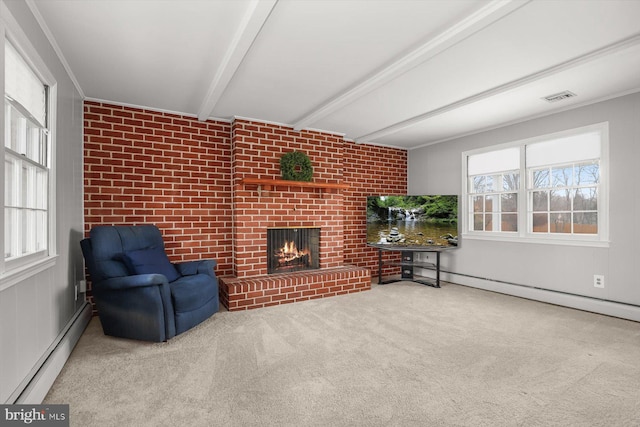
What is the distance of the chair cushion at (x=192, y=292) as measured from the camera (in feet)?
8.84

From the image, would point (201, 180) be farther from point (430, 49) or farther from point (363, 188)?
point (430, 49)

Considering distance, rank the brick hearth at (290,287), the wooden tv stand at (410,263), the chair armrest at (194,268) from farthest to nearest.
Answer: the wooden tv stand at (410,263), the brick hearth at (290,287), the chair armrest at (194,268)

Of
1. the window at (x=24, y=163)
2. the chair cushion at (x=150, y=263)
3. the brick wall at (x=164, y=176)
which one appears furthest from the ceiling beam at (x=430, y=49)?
the window at (x=24, y=163)

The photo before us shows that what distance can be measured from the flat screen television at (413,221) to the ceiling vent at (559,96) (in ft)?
5.73

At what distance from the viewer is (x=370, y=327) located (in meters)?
3.03

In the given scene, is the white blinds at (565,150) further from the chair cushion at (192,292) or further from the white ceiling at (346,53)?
the chair cushion at (192,292)

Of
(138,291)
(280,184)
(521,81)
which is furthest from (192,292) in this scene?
(521,81)

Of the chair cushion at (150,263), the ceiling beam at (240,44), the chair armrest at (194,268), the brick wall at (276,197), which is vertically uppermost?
the ceiling beam at (240,44)

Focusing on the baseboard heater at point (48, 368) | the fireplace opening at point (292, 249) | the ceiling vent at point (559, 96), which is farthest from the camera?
the fireplace opening at point (292, 249)

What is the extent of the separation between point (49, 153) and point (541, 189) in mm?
5095

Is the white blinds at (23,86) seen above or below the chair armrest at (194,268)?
above

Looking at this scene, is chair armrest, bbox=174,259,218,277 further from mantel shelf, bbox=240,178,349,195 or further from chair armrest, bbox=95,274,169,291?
mantel shelf, bbox=240,178,349,195

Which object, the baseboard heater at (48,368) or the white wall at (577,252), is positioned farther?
the white wall at (577,252)

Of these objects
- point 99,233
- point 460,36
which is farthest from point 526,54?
point 99,233
